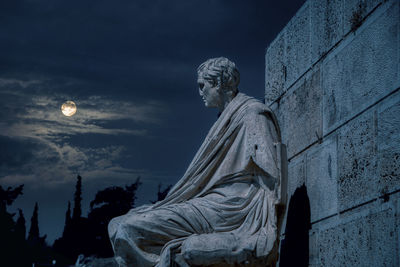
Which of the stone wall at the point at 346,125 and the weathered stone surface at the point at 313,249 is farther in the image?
the weathered stone surface at the point at 313,249

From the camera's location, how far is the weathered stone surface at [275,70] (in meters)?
8.09

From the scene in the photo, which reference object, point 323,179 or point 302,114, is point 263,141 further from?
point 302,114

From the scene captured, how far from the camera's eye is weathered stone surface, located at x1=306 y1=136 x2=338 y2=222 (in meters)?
6.26

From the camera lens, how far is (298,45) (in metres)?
7.57

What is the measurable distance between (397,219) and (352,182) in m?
0.89

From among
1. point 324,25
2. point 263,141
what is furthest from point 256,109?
point 324,25

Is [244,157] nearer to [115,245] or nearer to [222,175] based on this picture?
[222,175]

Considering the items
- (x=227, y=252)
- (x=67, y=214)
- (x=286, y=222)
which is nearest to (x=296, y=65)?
(x=286, y=222)

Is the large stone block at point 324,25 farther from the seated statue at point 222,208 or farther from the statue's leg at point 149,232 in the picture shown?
the statue's leg at point 149,232

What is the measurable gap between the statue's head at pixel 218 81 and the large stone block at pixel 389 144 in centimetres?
162

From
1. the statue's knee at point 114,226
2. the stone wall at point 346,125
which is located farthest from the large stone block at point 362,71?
the statue's knee at point 114,226

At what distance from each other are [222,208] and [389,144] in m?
1.51

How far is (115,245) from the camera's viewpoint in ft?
18.7

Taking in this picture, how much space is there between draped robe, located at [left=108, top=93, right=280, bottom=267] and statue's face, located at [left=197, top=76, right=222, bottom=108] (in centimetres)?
29
